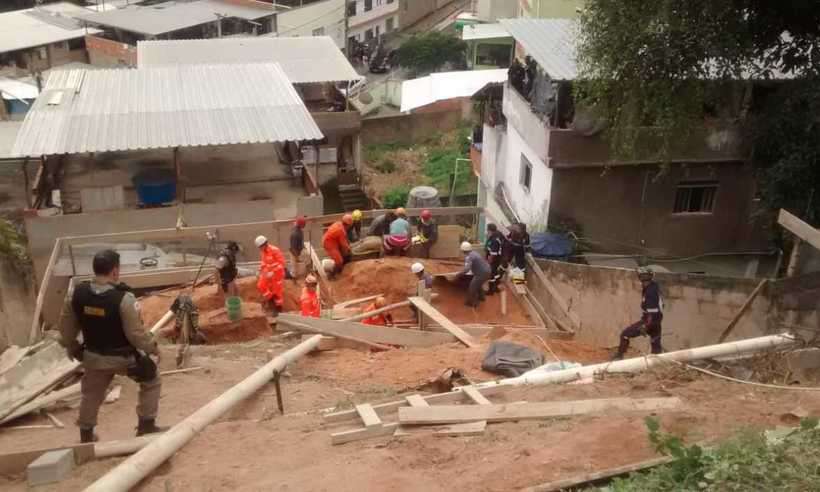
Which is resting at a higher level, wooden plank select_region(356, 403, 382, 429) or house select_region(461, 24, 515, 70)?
house select_region(461, 24, 515, 70)

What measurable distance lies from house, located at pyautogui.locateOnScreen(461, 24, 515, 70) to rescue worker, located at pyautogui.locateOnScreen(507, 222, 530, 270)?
81.1ft

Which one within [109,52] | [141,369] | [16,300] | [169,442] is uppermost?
[109,52]

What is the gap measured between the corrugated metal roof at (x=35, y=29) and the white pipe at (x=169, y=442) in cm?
3412

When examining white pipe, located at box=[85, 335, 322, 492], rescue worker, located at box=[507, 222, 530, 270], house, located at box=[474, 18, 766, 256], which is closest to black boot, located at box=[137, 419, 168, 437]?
white pipe, located at box=[85, 335, 322, 492]

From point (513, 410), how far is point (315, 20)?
38179mm

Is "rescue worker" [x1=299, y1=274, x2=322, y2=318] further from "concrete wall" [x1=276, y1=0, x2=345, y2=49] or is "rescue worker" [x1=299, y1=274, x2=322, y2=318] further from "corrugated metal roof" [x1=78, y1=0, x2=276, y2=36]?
"concrete wall" [x1=276, y1=0, x2=345, y2=49]

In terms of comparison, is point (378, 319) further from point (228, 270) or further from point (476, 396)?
point (476, 396)

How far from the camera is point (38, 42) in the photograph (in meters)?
36.1

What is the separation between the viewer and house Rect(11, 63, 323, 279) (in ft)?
50.7

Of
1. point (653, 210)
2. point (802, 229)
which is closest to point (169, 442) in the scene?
point (802, 229)

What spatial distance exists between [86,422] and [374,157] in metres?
27.2

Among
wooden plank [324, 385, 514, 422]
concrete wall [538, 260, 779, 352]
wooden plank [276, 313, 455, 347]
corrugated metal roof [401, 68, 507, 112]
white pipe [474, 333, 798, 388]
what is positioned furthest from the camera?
corrugated metal roof [401, 68, 507, 112]

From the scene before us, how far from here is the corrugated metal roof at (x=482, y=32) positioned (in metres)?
36.4

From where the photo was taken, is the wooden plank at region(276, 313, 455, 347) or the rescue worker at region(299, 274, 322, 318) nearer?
the wooden plank at region(276, 313, 455, 347)
